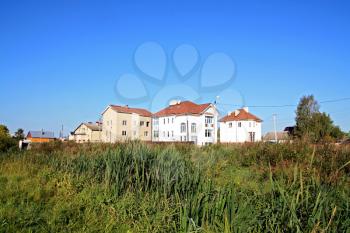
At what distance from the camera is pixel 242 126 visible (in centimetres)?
5797

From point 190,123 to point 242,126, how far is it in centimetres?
1077

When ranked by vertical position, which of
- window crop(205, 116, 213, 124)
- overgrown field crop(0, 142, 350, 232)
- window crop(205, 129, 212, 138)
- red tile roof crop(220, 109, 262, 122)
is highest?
red tile roof crop(220, 109, 262, 122)

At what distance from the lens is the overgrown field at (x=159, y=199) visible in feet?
9.97

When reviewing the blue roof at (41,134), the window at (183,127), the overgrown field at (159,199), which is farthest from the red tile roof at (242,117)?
the overgrown field at (159,199)

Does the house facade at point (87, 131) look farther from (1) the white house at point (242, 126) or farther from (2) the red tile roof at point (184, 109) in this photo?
(1) the white house at point (242, 126)

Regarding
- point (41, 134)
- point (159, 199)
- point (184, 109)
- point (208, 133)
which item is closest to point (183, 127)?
point (184, 109)

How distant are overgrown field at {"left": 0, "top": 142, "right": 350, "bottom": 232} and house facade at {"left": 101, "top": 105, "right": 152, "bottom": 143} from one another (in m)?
51.5

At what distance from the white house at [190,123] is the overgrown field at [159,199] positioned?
4564 cm

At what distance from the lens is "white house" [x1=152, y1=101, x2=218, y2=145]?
53.4 m

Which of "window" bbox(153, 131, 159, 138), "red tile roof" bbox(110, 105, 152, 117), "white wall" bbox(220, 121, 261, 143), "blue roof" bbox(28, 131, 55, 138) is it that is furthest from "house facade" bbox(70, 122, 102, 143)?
"white wall" bbox(220, 121, 261, 143)

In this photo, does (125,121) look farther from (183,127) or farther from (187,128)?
(187,128)

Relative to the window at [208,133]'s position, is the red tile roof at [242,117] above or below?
above

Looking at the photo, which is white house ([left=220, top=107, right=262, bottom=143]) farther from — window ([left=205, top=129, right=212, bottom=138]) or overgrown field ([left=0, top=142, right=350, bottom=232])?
overgrown field ([left=0, top=142, right=350, bottom=232])

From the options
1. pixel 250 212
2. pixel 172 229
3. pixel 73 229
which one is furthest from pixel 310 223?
pixel 73 229
